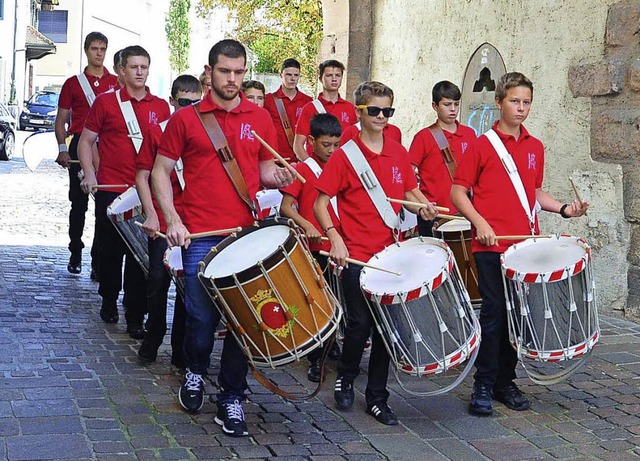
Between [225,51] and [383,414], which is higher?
[225,51]

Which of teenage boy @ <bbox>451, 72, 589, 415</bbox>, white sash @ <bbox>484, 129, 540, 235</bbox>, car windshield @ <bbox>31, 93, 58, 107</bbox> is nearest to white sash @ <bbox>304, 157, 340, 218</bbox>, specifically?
teenage boy @ <bbox>451, 72, 589, 415</bbox>

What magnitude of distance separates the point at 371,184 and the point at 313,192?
0.76m

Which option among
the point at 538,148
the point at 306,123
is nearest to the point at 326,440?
the point at 538,148

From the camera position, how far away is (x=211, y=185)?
519cm

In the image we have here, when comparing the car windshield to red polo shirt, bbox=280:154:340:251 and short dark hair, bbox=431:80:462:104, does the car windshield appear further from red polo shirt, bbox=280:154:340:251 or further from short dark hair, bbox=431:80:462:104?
red polo shirt, bbox=280:154:340:251

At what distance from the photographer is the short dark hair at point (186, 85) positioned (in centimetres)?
711

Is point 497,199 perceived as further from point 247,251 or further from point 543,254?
point 247,251

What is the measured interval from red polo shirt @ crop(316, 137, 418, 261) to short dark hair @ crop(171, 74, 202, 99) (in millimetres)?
1880

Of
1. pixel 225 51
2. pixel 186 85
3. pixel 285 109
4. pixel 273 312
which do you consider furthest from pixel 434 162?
pixel 273 312

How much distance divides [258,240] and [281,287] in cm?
28

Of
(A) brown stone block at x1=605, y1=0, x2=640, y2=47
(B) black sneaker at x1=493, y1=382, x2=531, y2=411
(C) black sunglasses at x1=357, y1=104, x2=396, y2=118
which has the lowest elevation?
(B) black sneaker at x1=493, y1=382, x2=531, y2=411

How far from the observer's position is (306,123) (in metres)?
8.58

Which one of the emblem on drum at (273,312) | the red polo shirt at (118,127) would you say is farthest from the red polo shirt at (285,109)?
the emblem on drum at (273,312)

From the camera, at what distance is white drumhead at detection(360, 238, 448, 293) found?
5020mm
